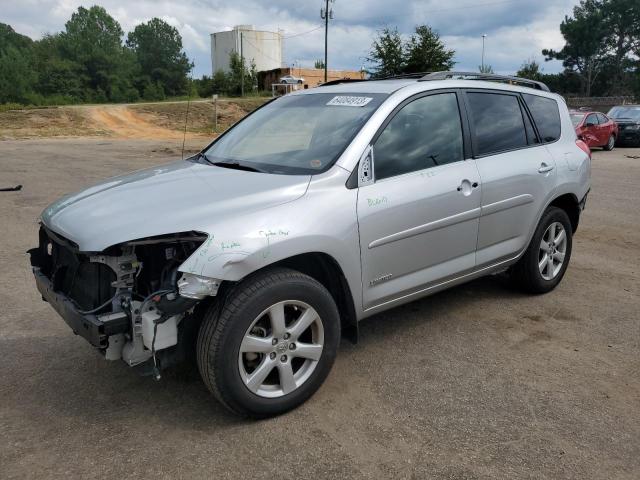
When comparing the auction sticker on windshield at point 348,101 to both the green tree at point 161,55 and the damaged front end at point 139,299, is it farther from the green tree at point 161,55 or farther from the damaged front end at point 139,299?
the green tree at point 161,55

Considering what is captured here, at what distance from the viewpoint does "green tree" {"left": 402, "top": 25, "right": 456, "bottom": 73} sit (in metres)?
32.4

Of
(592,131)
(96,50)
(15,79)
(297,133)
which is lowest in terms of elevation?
(592,131)

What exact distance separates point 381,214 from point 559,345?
1702 mm

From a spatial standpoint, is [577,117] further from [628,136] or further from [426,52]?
[426,52]

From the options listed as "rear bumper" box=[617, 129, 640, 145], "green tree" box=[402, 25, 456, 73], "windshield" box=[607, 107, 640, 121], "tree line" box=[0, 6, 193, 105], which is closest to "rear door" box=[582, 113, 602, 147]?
"rear bumper" box=[617, 129, 640, 145]

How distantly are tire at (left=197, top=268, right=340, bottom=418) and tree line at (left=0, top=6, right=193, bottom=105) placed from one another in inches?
2181

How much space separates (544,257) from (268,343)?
9.74 ft

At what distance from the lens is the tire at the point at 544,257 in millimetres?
4730

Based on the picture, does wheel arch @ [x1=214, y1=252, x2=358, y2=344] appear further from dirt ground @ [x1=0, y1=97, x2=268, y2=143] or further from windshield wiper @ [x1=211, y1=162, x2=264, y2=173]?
dirt ground @ [x1=0, y1=97, x2=268, y2=143]

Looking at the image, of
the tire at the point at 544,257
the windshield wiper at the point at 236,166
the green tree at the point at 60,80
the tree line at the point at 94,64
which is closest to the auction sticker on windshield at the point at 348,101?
the windshield wiper at the point at 236,166

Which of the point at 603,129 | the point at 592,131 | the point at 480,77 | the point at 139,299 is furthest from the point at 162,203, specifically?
the point at 603,129

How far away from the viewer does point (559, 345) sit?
399cm

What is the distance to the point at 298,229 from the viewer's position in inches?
118

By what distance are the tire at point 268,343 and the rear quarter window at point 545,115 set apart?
2.75 meters
